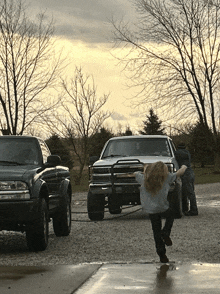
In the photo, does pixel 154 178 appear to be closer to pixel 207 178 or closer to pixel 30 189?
pixel 30 189

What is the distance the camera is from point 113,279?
6.63 m

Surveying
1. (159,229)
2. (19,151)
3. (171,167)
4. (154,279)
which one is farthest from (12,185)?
(171,167)

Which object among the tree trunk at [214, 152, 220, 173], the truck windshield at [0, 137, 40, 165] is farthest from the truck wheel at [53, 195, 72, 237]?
the tree trunk at [214, 152, 220, 173]

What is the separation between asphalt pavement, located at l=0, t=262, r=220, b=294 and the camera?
611 centimetres

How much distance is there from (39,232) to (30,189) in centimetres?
69

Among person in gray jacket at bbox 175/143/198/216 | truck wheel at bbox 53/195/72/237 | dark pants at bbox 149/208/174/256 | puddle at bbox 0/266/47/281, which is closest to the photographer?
puddle at bbox 0/266/47/281

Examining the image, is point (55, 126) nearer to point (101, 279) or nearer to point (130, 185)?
point (130, 185)

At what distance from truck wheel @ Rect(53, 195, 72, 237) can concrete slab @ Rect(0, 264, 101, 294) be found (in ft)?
11.2

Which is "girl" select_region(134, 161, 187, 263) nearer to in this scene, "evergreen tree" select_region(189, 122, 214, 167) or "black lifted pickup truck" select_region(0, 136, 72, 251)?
"black lifted pickup truck" select_region(0, 136, 72, 251)

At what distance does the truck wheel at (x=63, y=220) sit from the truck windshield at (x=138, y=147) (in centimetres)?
354

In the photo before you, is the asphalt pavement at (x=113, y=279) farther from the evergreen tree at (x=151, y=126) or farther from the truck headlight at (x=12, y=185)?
the evergreen tree at (x=151, y=126)

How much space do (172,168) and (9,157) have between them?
4.80 metres

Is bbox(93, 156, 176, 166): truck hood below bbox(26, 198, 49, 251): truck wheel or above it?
→ above

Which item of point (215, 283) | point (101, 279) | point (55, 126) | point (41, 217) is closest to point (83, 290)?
point (101, 279)
